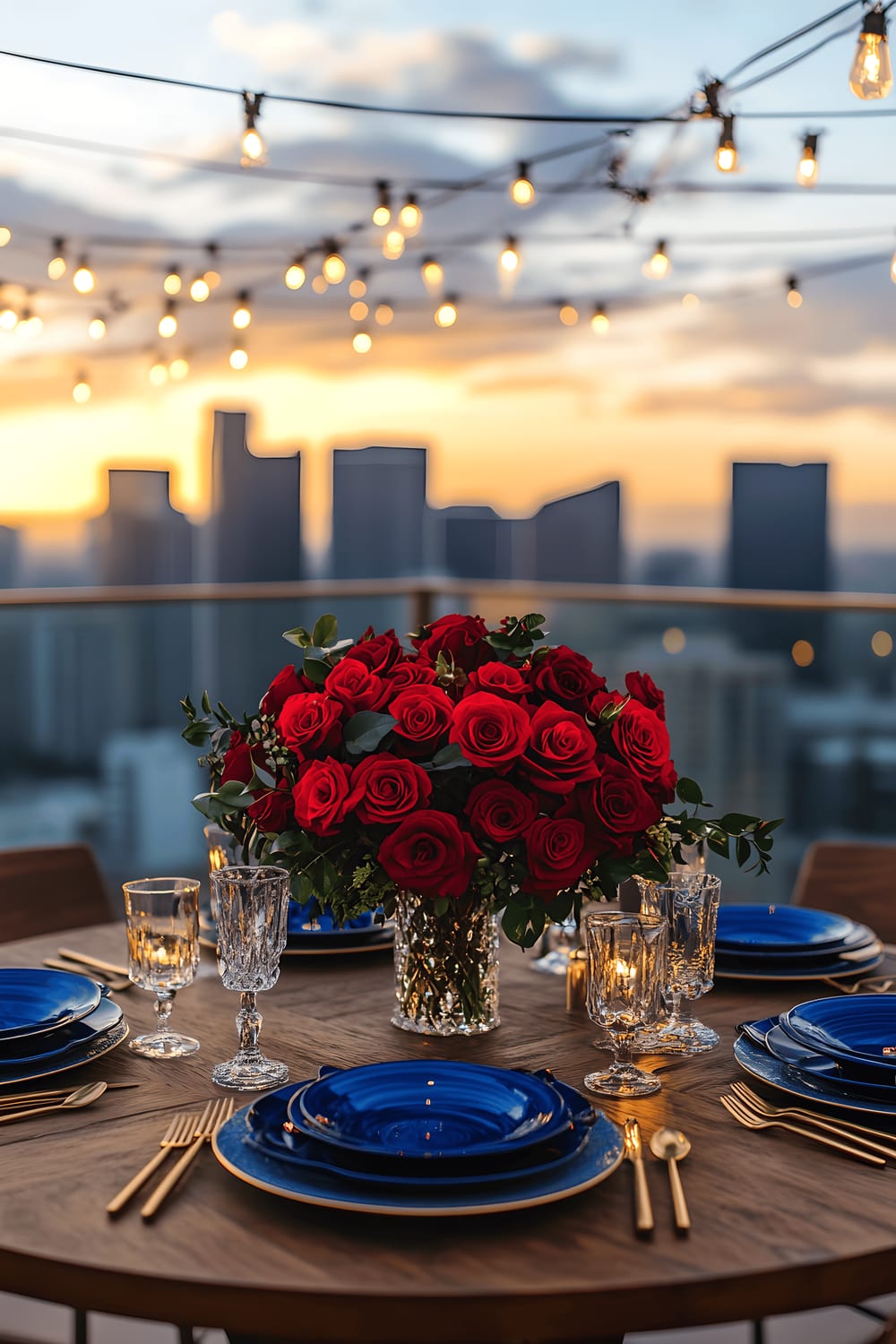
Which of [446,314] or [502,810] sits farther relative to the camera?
[446,314]

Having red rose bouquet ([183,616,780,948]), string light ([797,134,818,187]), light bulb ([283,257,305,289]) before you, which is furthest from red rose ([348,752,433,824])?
light bulb ([283,257,305,289])

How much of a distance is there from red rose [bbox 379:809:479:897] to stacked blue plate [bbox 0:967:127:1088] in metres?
0.30

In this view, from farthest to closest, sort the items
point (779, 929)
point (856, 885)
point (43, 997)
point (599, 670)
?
point (599, 670), point (856, 885), point (779, 929), point (43, 997)

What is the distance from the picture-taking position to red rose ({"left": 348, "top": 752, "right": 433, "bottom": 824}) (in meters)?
1.21

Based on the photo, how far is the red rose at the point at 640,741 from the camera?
127 centimetres

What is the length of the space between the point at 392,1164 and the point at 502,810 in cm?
37

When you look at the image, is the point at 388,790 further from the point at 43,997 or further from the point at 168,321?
the point at 168,321

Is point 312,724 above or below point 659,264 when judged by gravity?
below

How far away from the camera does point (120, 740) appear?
3.87 m

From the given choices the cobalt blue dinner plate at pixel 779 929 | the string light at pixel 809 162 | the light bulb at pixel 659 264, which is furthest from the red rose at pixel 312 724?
the light bulb at pixel 659 264

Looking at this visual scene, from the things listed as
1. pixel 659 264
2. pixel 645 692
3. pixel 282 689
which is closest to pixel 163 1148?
pixel 282 689

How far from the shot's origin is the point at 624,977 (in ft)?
3.74

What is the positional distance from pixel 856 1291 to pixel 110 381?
176 inches

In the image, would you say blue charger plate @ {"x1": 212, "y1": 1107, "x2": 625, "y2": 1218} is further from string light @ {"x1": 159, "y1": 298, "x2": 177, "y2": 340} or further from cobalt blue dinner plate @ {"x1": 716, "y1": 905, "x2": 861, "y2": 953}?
string light @ {"x1": 159, "y1": 298, "x2": 177, "y2": 340}
